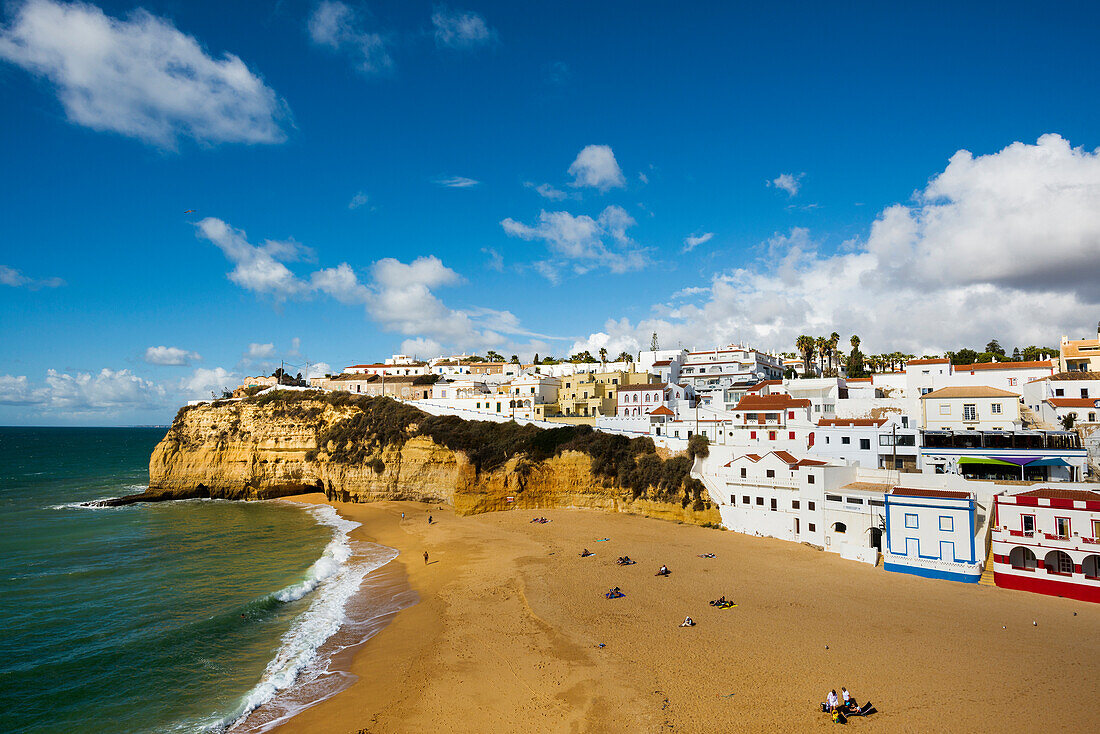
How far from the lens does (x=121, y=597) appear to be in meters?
26.5

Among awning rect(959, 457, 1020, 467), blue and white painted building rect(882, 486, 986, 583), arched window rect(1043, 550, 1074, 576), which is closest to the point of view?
arched window rect(1043, 550, 1074, 576)

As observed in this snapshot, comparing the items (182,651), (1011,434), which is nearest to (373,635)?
(182,651)

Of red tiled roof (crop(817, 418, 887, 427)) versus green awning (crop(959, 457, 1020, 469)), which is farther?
red tiled roof (crop(817, 418, 887, 427))

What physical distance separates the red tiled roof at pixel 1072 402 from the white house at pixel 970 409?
201cm

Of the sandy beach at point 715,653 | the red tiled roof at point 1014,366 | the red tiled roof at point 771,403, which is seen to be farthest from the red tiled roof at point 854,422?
the red tiled roof at point 1014,366

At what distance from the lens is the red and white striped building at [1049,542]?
21.9 meters

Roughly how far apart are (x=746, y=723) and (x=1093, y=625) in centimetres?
1530

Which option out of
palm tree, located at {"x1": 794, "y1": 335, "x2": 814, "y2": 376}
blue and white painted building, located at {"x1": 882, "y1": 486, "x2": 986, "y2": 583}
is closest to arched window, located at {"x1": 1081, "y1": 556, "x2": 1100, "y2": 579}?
blue and white painted building, located at {"x1": 882, "y1": 486, "x2": 986, "y2": 583}

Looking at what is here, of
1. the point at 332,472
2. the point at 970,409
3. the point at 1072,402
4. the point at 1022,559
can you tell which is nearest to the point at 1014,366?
the point at 1072,402

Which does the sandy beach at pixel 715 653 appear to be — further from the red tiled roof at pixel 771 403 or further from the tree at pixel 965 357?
the tree at pixel 965 357

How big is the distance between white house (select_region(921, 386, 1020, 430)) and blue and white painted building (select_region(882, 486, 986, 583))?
12.6 meters

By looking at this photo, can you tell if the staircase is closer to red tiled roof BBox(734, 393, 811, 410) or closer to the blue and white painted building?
the blue and white painted building

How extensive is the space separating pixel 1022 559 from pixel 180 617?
36830 millimetres

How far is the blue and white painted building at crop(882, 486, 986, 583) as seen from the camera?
24.3 meters
